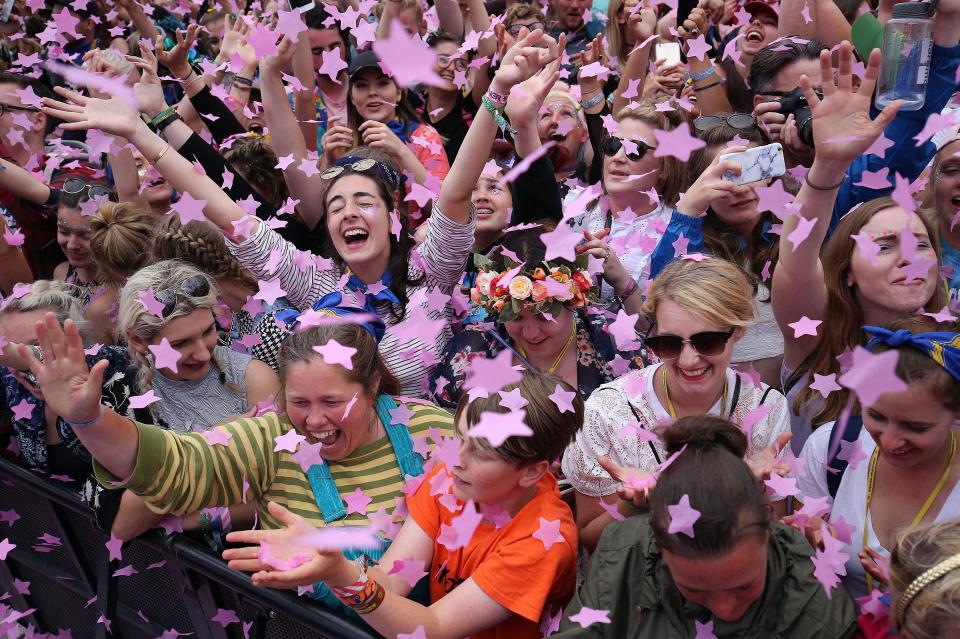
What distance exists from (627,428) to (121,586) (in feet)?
6.47

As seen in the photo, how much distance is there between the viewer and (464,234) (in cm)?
350

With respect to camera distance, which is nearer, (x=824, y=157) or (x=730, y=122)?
(x=824, y=157)

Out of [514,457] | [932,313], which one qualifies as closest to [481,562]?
[514,457]

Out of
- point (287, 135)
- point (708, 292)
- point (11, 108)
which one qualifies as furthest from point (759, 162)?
point (11, 108)

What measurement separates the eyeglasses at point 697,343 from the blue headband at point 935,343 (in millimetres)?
424

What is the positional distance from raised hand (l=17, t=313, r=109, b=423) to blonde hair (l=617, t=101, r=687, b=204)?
2615 millimetres

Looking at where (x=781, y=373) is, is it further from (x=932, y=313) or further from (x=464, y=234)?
(x=464, y=234)

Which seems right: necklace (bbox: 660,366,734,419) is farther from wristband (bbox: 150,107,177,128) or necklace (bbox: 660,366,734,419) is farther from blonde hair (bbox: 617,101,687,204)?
wristband (bbox: 150,107,177,128)

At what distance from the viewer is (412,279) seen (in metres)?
3.66

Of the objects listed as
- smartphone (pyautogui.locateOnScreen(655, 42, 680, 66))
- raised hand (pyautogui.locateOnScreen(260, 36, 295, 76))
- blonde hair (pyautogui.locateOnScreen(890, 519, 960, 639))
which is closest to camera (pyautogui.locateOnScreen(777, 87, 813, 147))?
smartphone (pyautogui.locateOnScreen(655, 42, 680, 66))

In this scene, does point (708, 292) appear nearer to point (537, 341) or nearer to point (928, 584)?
point (537, 341)

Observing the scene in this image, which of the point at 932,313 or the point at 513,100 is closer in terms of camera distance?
the point at 932,313

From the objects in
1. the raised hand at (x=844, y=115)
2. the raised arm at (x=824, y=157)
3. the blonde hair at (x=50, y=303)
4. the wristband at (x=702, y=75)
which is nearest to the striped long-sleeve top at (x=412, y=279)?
the blonde hair at (x=50, y=303)

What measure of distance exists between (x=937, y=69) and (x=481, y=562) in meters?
2.61
